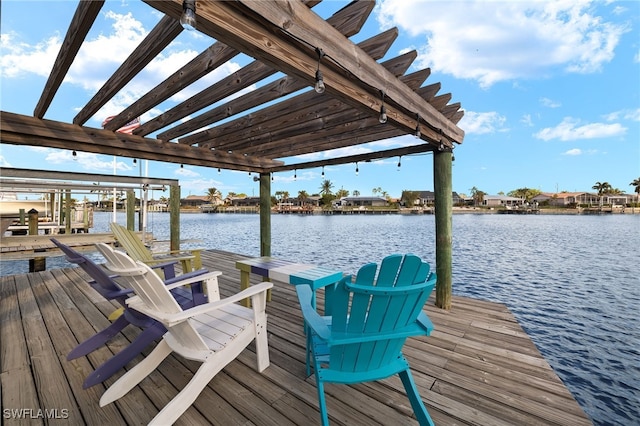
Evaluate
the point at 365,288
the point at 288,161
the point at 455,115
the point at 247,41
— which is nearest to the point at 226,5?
the point at 247,41

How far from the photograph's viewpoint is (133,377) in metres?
1.92

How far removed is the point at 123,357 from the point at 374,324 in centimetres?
201

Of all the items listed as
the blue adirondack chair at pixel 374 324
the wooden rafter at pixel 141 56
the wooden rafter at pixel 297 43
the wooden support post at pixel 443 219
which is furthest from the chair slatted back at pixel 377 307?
the wooden support post at pixel 443 219

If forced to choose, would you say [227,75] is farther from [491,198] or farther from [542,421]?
[491,198]

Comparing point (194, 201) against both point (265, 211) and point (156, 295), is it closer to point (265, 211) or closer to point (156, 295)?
point (265, 211)

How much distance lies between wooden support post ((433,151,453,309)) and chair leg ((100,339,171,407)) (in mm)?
3233

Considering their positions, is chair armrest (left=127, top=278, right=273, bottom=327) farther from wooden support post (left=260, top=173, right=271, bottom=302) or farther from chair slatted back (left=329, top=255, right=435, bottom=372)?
wooden support post (left=260, top=173, right=271, bottom=302)

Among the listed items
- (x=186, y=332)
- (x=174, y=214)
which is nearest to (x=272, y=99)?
(x=186, y=332)

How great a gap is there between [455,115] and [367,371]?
10.6 ft

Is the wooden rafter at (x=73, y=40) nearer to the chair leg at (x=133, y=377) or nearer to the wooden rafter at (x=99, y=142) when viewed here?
the wooden rafter at (x=99, y=142)

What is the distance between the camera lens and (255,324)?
2.07 meters

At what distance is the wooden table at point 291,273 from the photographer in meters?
2.72

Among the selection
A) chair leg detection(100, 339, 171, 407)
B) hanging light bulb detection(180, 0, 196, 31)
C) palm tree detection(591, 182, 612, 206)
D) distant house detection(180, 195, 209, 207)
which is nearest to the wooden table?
chair leg detection(100, 339, 171, 407)

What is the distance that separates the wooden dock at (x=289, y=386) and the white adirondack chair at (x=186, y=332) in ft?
0.50
